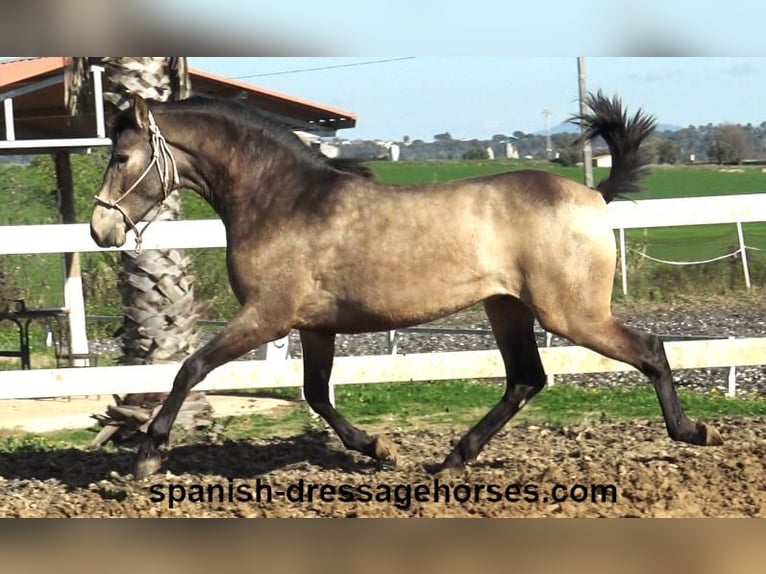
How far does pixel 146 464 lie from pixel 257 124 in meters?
1.83

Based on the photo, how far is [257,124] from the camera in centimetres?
588

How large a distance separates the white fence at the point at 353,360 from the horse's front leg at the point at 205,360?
120cm

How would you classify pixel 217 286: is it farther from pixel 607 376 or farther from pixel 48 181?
pixel 48 181

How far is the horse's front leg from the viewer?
552 centimetres

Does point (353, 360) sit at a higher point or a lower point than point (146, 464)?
higher

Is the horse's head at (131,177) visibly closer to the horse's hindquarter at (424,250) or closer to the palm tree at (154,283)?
the horse's hindquarter at (424,250)

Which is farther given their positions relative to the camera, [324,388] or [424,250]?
[324,388]

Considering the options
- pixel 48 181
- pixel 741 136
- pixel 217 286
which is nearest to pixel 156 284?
pixel 217 286

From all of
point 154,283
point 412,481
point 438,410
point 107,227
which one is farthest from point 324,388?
point 438,410

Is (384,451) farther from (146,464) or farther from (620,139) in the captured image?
(620,139)

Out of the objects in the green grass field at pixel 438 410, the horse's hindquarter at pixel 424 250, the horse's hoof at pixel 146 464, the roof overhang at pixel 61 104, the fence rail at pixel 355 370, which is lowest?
the green grass field at pixel 438 410

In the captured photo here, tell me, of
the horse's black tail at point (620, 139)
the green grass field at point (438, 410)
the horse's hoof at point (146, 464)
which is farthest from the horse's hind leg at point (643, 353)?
the horse's hoof at point (146, 464)

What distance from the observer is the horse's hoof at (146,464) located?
220 inches

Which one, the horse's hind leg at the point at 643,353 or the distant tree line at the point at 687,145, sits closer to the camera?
the horse's hind leg at the point at 643,353
